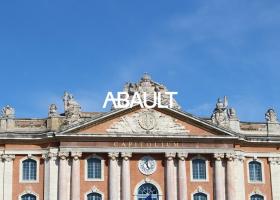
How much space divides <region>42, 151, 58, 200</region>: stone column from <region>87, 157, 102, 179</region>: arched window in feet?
8.37

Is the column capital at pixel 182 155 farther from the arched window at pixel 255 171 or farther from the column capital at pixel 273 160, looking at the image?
the column capital at pixel 273 160

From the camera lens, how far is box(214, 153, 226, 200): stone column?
52.6 metres

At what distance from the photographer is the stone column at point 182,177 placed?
52.1 m

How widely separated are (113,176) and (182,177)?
17.8 feet

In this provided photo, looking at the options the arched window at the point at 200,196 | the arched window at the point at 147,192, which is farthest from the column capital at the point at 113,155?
the arched window at the point at 200,196

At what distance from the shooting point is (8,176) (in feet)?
171

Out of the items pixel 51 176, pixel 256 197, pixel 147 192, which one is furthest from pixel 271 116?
pixel 51 176

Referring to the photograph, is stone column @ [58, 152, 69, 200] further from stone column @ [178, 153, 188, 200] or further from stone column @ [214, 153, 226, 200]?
stone column @ [214, 153, 226, 200]

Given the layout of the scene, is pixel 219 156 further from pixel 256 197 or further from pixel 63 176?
pixel 63 176

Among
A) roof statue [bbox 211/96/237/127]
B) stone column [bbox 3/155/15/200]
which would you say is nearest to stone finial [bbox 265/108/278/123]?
roof statue [bbox 211/96/237/127]

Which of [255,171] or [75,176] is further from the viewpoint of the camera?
[255,171]

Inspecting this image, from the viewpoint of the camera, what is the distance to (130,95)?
2148 inches

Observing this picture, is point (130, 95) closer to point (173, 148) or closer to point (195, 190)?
point (173, 148)

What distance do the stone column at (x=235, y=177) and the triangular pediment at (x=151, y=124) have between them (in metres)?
2.08
